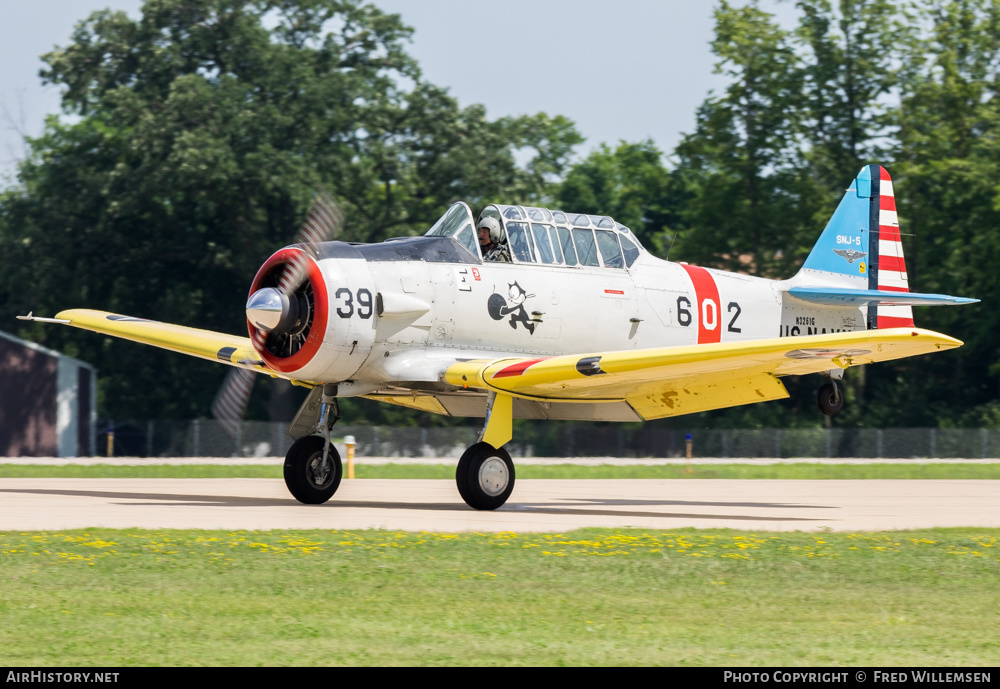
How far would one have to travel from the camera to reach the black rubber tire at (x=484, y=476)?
54.2 ft

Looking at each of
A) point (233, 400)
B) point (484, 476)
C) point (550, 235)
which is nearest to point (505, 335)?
point (550, 235)

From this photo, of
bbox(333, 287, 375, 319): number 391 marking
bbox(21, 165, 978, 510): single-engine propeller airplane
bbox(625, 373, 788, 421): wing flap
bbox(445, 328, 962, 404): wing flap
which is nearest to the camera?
bbox(445, 328, 962, 404): wing flap

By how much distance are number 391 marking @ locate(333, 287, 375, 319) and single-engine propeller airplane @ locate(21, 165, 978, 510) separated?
23 millimetres

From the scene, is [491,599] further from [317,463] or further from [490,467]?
[317,463]

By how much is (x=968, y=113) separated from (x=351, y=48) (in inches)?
992

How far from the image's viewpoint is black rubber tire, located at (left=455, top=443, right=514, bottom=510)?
16.5m

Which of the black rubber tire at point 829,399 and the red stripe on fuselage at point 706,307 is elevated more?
the red stripe on fuselage at point 706,307

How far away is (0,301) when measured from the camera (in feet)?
164

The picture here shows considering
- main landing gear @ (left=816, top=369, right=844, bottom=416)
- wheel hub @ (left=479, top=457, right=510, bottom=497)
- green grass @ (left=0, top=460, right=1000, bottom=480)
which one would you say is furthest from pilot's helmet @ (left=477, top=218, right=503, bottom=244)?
green grass @ (left=0, top=460, right=1000, bottom=480)

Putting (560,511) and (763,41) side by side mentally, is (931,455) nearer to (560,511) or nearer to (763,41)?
(763,41)

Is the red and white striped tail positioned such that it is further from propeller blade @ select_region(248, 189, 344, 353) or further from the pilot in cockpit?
propeller blade @ select_region(248, 189, 344, 353)

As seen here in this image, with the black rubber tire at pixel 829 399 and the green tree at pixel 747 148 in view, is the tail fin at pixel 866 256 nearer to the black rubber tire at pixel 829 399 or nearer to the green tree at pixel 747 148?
the black rubber tire at pixel 829 399

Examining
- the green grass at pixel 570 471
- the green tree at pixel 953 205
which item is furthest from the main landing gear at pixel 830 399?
the green tree at pixel 953 205

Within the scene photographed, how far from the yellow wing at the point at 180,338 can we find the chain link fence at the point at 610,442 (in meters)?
20.8
